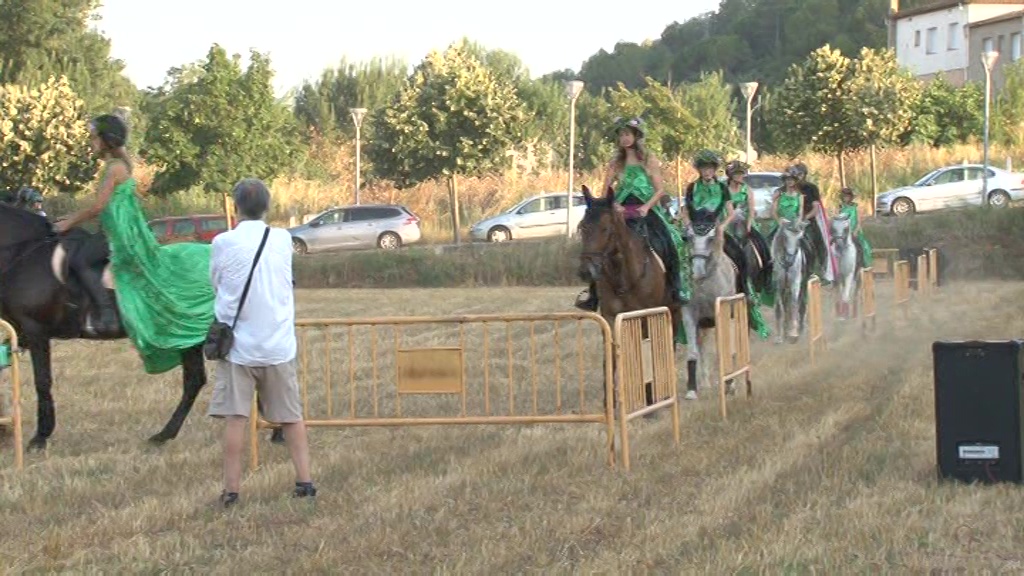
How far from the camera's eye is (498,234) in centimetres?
4828

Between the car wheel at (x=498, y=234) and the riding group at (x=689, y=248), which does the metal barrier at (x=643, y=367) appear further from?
the car wheel at (x=498, y=234)

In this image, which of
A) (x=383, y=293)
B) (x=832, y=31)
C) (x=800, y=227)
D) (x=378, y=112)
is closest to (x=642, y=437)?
(x=800, y=227)

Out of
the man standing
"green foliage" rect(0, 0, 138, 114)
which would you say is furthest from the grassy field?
"green foliage" rect(0, 0, 138, 114)

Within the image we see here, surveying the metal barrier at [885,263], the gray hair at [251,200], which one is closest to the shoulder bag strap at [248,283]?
the gray hair at [251,200]

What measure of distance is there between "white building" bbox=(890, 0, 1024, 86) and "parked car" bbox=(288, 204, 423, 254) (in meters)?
40.5

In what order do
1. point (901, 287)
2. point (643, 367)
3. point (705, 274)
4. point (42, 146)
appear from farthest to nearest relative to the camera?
point (42, 146) → point (901, 287) → point (705, 274) → point (643, 367)

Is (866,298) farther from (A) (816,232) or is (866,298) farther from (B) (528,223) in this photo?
(B) (528,223)

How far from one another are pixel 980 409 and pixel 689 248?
20.7ft

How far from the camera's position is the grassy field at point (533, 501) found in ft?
25.0

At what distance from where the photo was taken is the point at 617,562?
24.5 ft

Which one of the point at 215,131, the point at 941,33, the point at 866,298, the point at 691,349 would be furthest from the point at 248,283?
the point at 941,33

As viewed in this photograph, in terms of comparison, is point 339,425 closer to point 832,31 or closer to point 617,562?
point 617,562

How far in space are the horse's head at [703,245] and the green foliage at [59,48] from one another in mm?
58670

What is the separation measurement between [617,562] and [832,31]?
104 m
